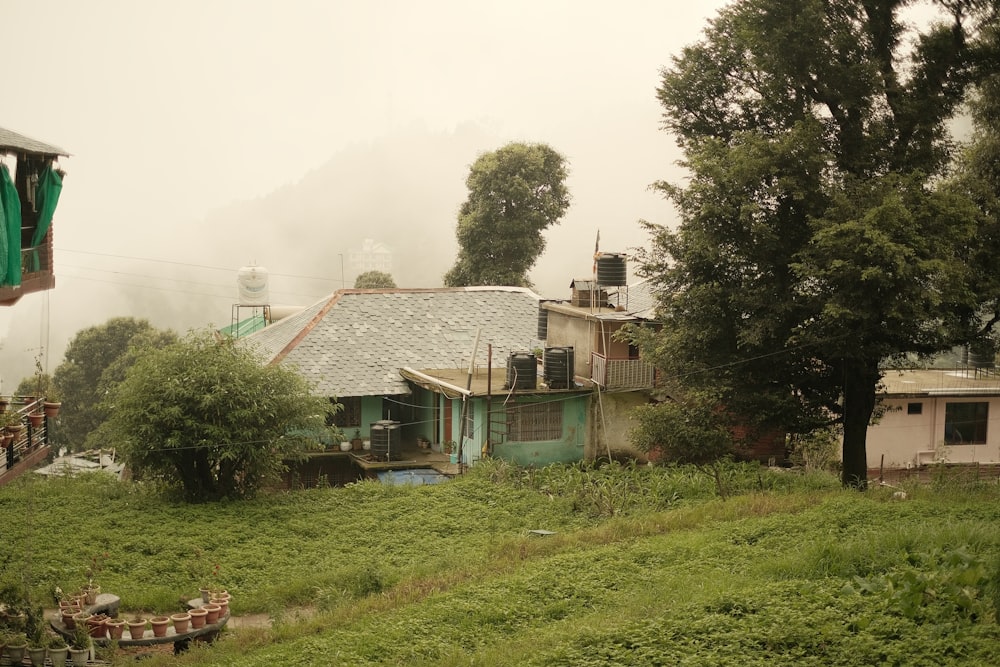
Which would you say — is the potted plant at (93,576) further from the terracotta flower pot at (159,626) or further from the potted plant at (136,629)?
the terracotta flower pot at (159,626)

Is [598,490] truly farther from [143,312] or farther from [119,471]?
[143,312]

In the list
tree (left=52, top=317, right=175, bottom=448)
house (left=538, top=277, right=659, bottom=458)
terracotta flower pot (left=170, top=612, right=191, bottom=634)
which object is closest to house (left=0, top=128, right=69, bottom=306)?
terracotta flower pot (left=170, top=612, right=191, bottom=634)

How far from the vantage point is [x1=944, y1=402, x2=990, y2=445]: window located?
2806 cm

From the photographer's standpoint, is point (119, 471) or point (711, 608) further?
point (119, 471)

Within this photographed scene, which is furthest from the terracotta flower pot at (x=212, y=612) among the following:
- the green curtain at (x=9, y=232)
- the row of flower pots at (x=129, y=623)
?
the green curtain at (x=9, y=232)

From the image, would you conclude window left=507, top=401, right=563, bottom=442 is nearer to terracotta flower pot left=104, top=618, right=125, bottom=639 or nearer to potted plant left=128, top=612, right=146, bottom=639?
potted plant left=128, top=612, right=146, bottom=639

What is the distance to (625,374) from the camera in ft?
91.6

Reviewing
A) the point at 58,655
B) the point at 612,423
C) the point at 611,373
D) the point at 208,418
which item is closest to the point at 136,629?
the point at 58,655

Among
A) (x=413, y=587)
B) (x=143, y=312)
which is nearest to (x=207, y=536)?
(x=413, y=587)

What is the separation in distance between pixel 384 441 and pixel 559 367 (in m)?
5.37

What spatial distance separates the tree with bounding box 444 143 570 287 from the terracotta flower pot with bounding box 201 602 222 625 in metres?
32.5

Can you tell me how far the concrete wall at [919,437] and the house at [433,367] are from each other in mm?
8364

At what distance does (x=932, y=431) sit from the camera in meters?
28.0

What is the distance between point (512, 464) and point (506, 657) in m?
15.5
